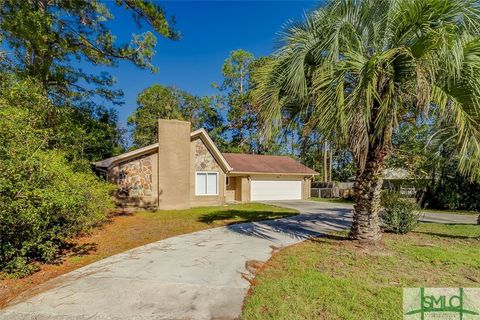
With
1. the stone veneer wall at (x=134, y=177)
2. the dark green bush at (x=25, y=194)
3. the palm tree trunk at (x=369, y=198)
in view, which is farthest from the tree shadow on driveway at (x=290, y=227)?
the stone veneer wall at (x=134, y=177)

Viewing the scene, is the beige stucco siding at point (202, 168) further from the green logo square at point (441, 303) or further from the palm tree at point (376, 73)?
the green logo square at point (441, 303)

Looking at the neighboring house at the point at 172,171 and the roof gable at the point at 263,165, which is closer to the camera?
the neighboring house at the point at 172,171

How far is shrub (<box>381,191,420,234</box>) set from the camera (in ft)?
29.5

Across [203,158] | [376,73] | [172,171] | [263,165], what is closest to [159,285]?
[376,73]

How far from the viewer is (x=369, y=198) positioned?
23.8ft

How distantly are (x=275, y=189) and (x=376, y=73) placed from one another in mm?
19196

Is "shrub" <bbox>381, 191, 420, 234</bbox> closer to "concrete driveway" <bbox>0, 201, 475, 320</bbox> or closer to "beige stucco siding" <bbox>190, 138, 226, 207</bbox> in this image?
"concrete driveway" <bbox>0, 201, 475, 320</bbox>

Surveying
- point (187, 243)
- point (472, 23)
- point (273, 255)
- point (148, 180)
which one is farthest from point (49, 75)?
point (472, 23)

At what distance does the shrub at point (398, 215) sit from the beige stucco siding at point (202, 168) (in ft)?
36.4

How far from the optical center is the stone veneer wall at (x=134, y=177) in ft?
52.2

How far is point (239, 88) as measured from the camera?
36062 mm

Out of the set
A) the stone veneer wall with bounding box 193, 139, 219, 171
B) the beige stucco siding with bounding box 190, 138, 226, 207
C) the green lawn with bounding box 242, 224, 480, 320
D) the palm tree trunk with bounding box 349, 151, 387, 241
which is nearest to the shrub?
the green lawn with bounding box 242, 224, 480, 320

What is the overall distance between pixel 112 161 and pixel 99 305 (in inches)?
493

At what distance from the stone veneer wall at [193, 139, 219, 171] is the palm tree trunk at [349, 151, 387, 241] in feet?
39.0
